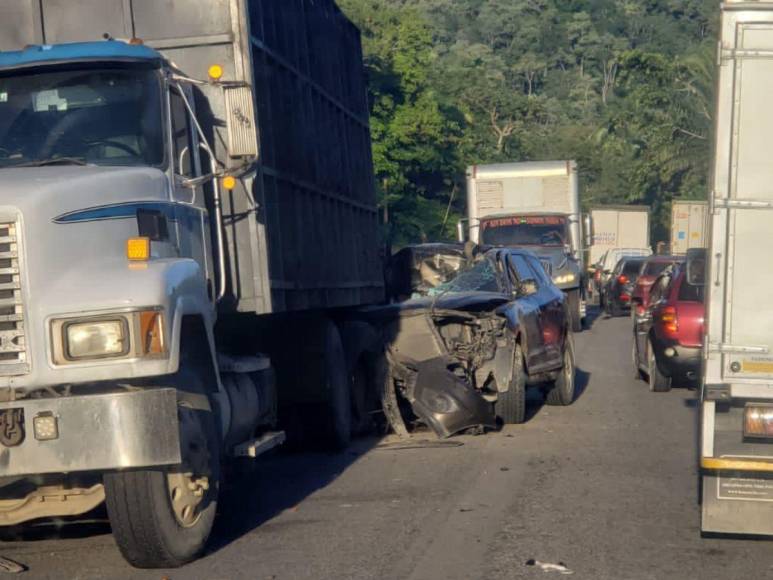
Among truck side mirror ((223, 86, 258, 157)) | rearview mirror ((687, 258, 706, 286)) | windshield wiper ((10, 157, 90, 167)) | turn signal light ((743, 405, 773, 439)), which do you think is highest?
truck side mirror ((223, 86, 258, 157))

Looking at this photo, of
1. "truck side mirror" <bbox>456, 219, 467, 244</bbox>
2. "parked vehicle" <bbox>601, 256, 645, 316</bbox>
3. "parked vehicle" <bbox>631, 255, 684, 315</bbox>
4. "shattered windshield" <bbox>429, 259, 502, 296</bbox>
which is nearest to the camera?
"shattered windshield" <bbox>429, 259, 502, 296</bbox>

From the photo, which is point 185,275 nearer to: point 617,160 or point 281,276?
point 281,276

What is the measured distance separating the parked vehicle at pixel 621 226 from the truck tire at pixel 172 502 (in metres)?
40.6

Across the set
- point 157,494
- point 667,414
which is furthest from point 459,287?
point 157,494

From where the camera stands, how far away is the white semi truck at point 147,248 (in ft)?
22.6

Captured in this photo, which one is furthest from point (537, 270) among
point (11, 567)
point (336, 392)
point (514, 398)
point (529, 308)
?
point (11, 567)

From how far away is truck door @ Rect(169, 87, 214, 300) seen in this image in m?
8.29

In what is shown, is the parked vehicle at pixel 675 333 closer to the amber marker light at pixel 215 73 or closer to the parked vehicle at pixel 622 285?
the amber marker light at pixel 215 73

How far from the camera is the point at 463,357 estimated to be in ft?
43.0

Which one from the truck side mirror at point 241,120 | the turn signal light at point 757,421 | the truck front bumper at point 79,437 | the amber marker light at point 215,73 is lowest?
the turn signal light at point 757,421

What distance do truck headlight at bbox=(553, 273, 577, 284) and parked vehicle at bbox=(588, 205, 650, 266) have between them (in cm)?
2051

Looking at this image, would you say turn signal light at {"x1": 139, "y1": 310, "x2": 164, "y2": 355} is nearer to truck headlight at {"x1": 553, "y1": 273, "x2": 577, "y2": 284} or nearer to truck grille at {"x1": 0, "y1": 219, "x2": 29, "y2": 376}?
truck grille at {"x1": 0, "y1": 219, "x2": 29, "y2": 376}

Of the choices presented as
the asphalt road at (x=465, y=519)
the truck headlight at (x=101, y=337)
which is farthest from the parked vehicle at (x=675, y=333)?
the truck headlight at (x=101, y=337)

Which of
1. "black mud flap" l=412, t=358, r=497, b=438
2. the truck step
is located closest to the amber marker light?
the truck step
